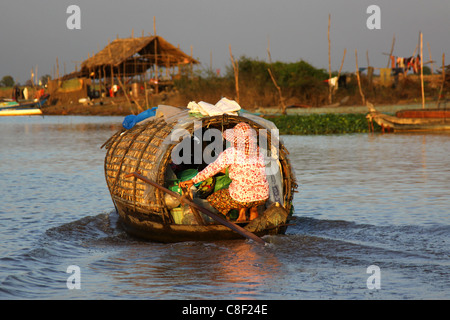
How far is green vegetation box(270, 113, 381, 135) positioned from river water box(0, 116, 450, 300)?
10.1m

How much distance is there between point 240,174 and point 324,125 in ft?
53.1

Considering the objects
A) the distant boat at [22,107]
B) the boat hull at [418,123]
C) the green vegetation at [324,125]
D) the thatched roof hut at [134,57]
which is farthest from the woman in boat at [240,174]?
the distant boat at [22,107]

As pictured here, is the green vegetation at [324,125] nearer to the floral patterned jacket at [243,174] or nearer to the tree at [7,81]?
the floral patterned jacket at [243,174]

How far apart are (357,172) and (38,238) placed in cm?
659

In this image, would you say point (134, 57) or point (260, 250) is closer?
point (260, 250)

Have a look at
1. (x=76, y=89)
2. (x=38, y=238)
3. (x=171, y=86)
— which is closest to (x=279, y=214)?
(x=38, y=238)

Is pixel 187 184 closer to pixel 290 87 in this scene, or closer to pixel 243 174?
pixel 243 174

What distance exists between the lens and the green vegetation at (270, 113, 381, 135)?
21.3 meters

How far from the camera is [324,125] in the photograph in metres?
21.6

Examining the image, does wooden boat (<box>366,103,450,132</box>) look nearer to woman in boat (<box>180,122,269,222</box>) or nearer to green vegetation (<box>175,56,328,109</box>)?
green vegetation (<box>175,56,328,109</box>)

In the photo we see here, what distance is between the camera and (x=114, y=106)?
1500 inches

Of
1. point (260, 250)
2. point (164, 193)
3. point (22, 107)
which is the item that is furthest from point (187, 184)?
point (22, 107)

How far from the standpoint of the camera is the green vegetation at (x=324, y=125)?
2133cm
